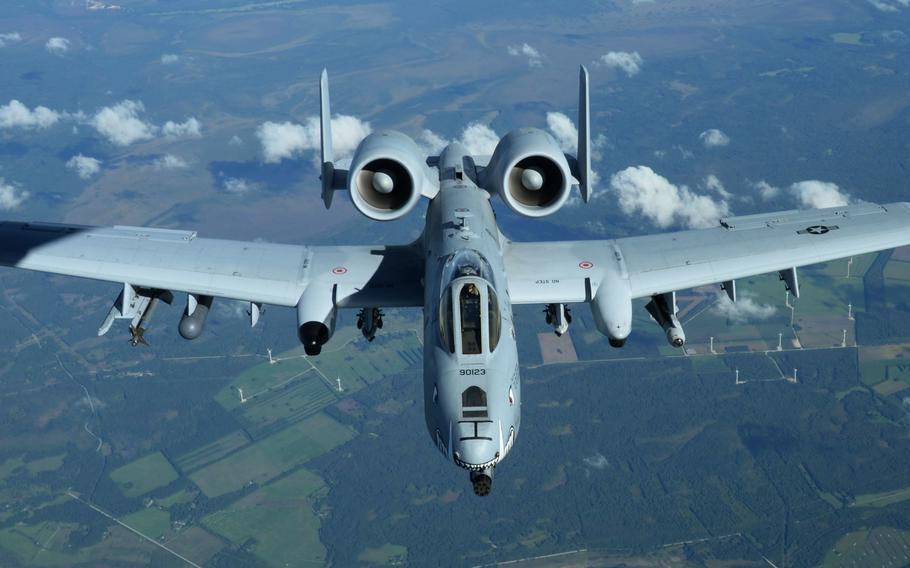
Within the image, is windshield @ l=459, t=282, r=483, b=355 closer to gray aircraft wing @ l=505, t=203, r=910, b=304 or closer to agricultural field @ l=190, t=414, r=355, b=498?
gray aircraft wing @ l=505, t=203, r=910, b=304

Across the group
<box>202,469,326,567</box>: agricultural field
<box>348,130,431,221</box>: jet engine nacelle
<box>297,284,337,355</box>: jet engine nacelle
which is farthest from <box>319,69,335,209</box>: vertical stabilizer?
<box>202,469,326,567</box>: agricultural field

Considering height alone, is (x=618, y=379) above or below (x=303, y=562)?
above

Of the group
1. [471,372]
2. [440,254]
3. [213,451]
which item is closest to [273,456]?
[213,451]

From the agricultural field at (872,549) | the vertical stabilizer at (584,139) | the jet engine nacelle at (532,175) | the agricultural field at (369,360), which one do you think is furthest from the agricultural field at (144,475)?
the jet engine nacelle at (532,175)

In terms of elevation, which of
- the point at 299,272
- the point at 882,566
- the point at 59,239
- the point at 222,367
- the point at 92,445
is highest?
the point at 222,367

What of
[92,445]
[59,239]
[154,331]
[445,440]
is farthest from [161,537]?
[445,440]

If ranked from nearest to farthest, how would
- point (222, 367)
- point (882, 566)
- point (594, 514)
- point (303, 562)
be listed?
point (882, 566), point (303, 562), point (594, 514), point (222, 367)

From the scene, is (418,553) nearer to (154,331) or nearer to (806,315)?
(154,331)
